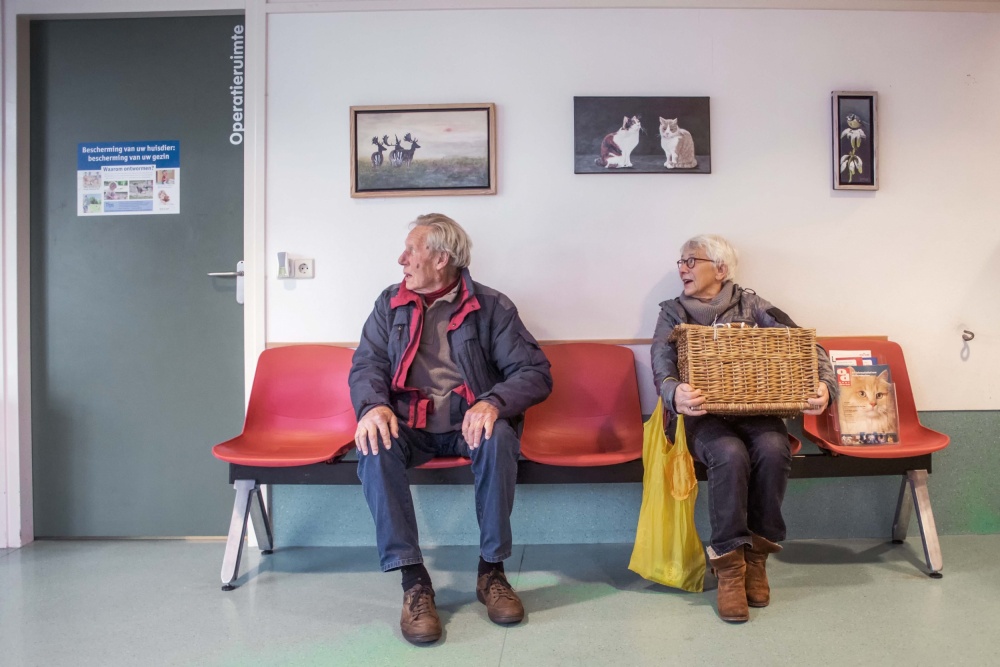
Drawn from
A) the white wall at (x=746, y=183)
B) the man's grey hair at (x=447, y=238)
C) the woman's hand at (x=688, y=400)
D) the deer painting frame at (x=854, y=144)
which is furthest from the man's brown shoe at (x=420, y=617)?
the deer painting frame at (x=854, y=144)

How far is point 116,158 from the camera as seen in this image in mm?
3014

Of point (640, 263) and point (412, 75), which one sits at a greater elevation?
point (412, 75)

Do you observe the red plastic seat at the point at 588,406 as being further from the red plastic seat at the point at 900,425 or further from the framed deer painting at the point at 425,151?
the framed deer painting at the point at 425,151

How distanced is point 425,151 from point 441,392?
109cm

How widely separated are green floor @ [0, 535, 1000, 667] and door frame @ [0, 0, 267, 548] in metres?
0.42

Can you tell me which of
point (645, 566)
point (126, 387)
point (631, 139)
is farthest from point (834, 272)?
point (126, 387)

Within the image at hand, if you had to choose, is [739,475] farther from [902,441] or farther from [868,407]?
[902,441]

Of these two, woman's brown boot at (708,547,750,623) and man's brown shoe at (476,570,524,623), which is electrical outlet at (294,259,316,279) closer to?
man's brown shoe at (476,570,524,623)

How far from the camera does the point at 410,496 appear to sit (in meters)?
2.15

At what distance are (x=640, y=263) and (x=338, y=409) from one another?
54.6 inches

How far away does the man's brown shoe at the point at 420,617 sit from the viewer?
6.36ft

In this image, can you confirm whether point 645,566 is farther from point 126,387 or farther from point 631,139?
point 126,387

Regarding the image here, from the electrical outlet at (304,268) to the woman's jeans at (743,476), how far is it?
168 centimetres

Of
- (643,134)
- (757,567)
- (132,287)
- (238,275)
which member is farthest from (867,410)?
(132,287)
